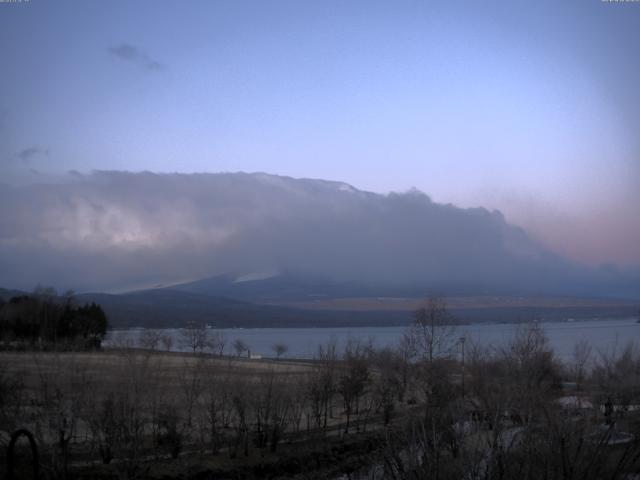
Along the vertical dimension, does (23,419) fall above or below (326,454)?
above

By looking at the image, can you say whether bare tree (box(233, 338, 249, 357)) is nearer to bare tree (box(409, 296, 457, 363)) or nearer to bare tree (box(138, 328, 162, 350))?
bare tree (box(138, 328, 162, 350))

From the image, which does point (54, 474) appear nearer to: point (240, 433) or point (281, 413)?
point (240, 433)

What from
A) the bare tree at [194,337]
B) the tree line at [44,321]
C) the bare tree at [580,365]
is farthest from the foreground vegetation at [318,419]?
the bare tree at [194,337]

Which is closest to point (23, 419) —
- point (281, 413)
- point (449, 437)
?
point (281, 413)

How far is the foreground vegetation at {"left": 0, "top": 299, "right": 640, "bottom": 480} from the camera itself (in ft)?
46.4

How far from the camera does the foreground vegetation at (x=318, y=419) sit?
14133 mm

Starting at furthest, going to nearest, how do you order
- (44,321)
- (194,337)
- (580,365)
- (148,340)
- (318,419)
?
(194,337) → (44,321) → (148,340) → (580,365) → (318,419)

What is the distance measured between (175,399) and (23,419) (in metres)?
8.49

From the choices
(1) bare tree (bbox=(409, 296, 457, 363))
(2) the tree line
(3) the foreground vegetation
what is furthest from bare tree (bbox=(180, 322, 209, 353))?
(3) the foreground vegetation

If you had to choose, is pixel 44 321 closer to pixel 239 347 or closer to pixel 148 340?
pixel 148 340

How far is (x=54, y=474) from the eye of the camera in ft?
73.0

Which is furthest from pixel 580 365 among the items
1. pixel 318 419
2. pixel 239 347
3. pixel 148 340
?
pixel 239 347

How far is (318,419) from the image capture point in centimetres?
3928

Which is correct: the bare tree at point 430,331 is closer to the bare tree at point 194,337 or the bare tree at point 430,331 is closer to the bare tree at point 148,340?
the bare tree at point 148,340
